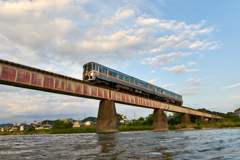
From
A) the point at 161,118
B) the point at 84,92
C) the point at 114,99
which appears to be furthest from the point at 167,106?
the point at 84,92

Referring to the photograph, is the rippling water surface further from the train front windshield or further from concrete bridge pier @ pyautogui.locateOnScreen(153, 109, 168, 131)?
concrete bridge pier @ pyautogui.locateOnScreen(153, 109, 168, 131)

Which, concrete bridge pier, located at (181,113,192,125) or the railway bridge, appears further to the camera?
concrete bridge pier, located at (181,113,192,125)

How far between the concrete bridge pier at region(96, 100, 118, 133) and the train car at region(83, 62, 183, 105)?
3825 millimetres

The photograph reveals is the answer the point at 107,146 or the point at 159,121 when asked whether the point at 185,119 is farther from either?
the point at 107,146

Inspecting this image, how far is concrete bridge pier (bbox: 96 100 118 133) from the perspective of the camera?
28.9m

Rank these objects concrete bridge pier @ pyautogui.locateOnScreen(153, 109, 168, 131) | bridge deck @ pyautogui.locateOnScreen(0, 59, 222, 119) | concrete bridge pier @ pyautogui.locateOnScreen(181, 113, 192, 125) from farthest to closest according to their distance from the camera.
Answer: concrete bridge pier @ pyautogui.locateOnScreen(181, 113, 192, 125) < concrete bridge pier @ pyautogui.locateOnScreen(153, 109, 168, 131) < bridge deck @ pyautogui.locateOnScreen(0, 59, 222, 119)

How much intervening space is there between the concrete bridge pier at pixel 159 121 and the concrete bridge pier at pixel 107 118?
665 inches

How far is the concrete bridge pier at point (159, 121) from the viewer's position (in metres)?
42.1

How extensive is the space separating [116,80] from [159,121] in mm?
19146

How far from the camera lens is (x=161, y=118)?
4353cm

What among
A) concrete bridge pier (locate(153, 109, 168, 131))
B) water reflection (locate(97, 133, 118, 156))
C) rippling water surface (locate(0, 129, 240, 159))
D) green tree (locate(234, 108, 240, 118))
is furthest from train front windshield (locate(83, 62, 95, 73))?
green tree (locate(234, 108, 240, 118))

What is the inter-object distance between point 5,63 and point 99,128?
1758cm

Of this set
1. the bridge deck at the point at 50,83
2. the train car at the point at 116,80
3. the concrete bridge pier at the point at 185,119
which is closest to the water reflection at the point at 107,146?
the bridge deck at the point at 50,83

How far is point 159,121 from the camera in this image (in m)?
43.0
